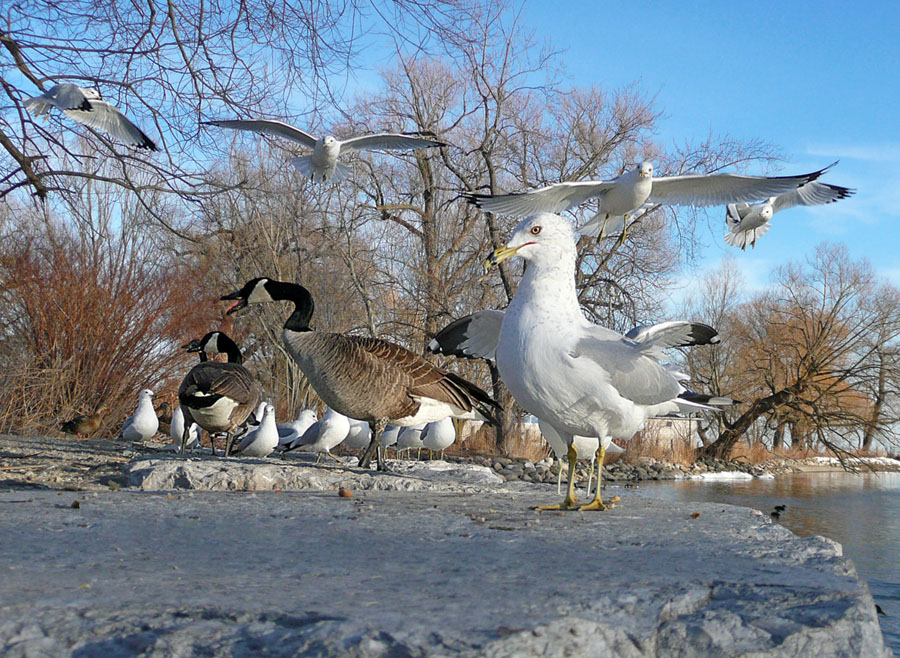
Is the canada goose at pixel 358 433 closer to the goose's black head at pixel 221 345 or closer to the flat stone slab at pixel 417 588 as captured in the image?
the goose's black head at pixel 221 345

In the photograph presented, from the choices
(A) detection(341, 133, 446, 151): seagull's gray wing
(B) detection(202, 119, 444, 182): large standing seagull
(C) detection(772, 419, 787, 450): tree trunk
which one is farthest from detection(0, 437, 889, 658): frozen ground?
(C) detection(772, 419, 787, 450): tree trunk

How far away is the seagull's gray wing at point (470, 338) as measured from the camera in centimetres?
496

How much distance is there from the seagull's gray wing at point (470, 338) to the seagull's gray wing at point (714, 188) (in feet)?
10.6

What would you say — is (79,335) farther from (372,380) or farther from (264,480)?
(264,480)

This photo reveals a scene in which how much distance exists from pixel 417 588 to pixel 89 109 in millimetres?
6580

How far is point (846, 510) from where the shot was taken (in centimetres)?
1169

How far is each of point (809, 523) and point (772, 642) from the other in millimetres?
9351

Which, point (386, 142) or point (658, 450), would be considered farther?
point (658, 450)

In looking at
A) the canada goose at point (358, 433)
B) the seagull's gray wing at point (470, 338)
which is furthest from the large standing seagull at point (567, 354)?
the canada goose at point (358, 433)

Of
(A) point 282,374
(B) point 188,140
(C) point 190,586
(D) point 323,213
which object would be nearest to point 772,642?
(C) point 190,586

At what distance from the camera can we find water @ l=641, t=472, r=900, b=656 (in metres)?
6.44

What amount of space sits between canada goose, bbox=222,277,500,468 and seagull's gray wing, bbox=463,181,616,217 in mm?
1552

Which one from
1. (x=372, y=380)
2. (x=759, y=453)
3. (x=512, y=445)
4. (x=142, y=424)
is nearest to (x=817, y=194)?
(x=372, y=380)

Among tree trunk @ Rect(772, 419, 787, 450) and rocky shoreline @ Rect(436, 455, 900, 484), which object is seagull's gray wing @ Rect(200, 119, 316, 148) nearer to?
rocky shoreline @ Rect(436, 455, 900, 484)
